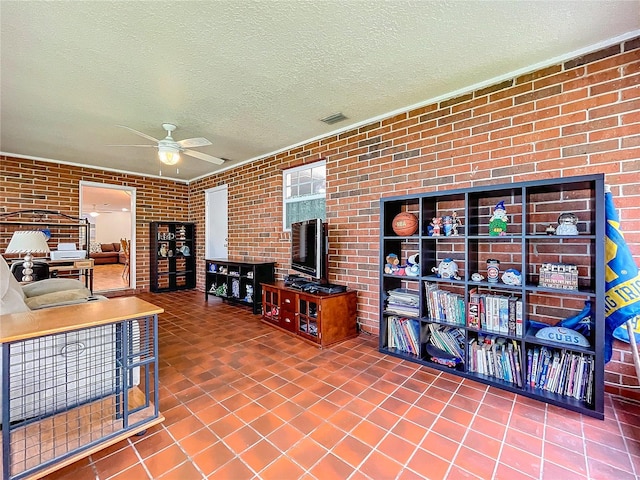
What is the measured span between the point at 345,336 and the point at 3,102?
3944 millimetres

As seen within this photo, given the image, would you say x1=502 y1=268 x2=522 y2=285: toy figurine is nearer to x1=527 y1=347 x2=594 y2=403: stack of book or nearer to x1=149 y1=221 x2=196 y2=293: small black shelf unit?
x1=527 y1=347 x2=594 y2=403: stack of book

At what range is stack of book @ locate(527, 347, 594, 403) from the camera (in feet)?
6.03

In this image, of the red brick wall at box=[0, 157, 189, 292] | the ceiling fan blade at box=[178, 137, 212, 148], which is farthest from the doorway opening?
the ceiling fan blade at box=[178, 137, 212, 148]

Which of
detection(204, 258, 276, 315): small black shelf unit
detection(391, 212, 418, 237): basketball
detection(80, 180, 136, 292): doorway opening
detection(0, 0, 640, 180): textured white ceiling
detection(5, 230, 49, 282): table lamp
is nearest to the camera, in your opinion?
detection(0, 0, 640, 180): textured white ceiling

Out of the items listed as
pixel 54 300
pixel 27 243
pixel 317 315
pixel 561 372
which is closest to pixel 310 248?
pixel 317 315

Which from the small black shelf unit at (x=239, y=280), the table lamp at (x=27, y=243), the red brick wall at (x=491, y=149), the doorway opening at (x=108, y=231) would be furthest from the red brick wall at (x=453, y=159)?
the doorway opening at (x=108, y=231)

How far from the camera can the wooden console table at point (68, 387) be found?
51.6 inches

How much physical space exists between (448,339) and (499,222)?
1050mm

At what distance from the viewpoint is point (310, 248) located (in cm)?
331

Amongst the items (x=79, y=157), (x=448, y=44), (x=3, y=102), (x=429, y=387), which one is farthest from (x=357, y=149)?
(x=79, y=157)

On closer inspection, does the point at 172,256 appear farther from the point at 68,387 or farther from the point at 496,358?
the point at 496,358

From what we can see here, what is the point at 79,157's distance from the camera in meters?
4.59

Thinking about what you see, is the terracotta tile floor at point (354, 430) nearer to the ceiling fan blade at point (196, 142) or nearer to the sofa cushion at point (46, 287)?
the sofa cushion at point (46, 287)

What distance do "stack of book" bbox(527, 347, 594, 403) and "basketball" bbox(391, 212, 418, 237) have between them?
123cm
